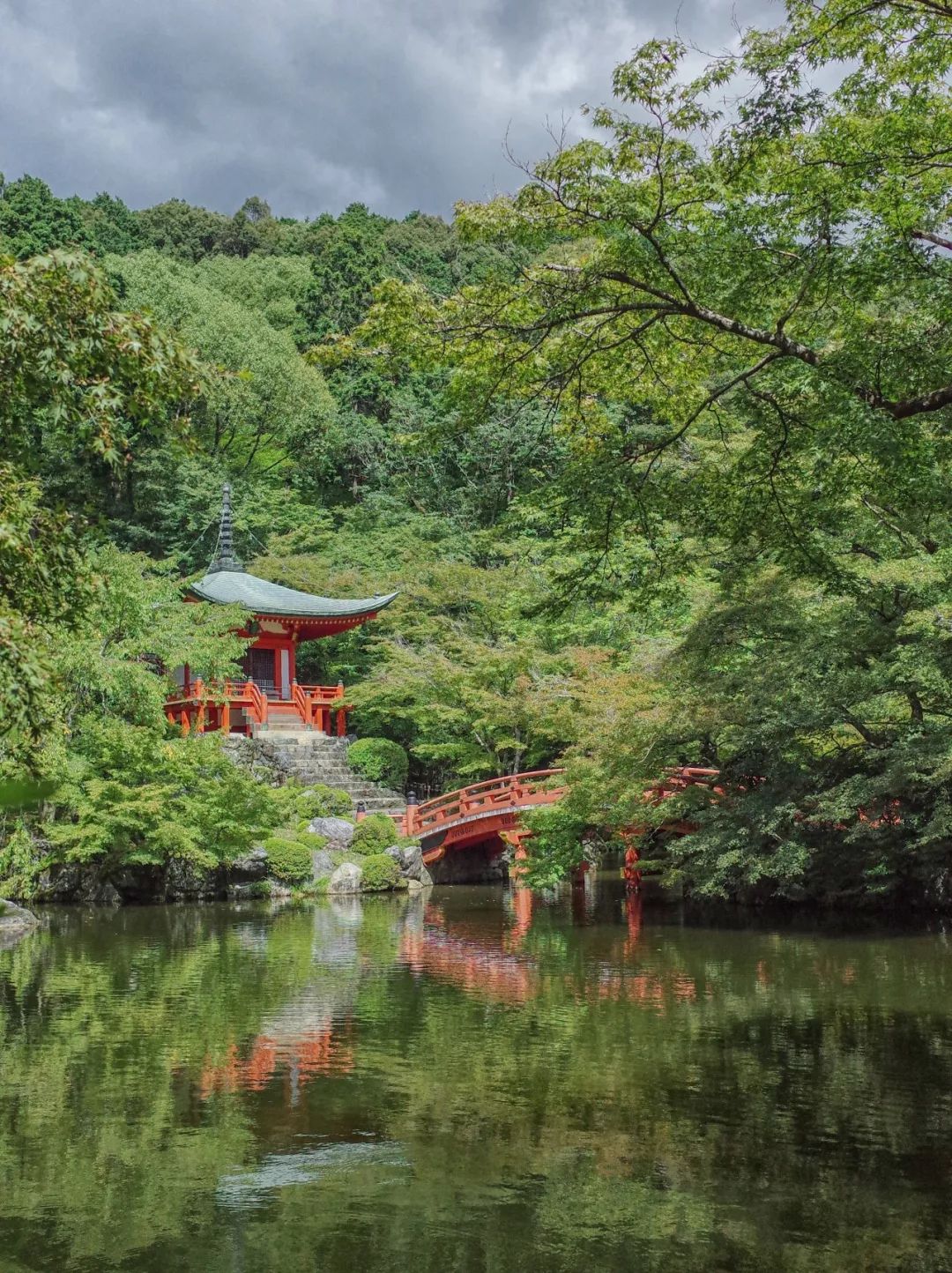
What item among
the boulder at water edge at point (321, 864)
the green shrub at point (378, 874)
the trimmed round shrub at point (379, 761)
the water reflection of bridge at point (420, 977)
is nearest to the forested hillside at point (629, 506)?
the trimmed round shrub at point (379, 761)

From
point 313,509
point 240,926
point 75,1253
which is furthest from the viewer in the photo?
point 313,509

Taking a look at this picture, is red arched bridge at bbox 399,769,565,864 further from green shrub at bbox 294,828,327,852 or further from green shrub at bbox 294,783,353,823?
green shrub at bbox 294,828,327,852

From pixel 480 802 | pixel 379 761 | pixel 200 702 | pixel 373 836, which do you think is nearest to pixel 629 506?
pixel 373 836

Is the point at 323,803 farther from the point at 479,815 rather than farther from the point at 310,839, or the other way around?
the point at 479,815

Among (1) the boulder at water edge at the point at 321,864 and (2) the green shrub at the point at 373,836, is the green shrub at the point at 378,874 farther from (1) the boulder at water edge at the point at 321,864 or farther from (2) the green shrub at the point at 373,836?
(1) the boulder at water edge at the point at 321,864

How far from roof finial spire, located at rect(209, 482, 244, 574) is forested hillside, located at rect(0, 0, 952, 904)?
168 cm

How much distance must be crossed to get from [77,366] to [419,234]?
143ft

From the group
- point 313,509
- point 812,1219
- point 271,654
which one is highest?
point 313,509

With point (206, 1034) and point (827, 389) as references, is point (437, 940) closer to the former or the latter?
point (206, 1034)

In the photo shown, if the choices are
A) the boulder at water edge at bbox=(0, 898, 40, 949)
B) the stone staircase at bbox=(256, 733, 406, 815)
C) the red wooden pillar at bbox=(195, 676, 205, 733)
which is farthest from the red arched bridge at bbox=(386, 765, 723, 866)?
the boulder at water edge at bbox=(0, 898, 40, 949)

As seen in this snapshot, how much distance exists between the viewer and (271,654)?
2792 centimetres

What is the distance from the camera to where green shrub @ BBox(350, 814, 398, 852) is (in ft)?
68.7

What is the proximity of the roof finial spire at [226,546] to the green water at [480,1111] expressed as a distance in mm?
16348

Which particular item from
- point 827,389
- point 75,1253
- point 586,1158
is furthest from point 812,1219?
point 827,389
